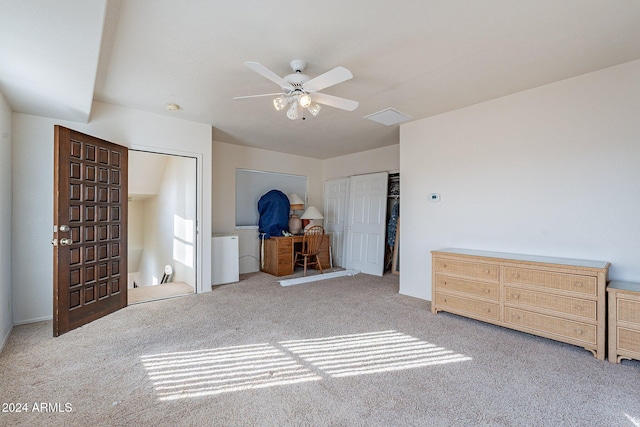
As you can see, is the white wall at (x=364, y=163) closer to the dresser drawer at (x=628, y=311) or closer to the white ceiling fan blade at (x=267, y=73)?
the white ceiling fan blade at (x=267, y=73)

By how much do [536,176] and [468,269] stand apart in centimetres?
121

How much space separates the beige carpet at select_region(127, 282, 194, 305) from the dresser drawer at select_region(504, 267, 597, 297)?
161 inches

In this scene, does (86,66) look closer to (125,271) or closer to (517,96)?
(125,271)

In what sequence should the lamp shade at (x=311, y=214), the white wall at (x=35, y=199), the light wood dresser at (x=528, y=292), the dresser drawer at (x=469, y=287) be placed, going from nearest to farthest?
the light wood dresser at (x=528, y=292)
the dresser drawer at (x=469, y=287)
the white wall at (x=35, y=199)
the lamp shade at (x=311, y=214)

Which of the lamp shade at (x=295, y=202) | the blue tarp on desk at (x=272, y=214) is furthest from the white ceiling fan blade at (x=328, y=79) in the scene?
the lamp shade at (x=295, y=202)

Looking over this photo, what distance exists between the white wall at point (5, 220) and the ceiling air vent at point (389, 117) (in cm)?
382

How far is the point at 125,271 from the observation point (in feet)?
11.8

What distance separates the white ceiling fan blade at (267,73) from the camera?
204 cm

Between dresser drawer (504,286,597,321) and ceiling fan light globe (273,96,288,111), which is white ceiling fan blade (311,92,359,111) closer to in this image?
ceiling fan light globe (273,96,288,111)

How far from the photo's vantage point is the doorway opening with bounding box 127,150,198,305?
4.38 metres

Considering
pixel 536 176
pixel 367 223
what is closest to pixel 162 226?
pixel 367 223

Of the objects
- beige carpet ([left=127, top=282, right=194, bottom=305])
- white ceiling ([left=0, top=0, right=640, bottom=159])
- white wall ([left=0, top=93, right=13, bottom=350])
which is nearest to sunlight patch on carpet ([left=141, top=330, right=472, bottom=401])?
white wall ([left=0, top=93, right=13, bottom=350])

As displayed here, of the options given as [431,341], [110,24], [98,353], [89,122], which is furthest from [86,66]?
[431,341]

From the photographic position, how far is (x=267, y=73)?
2.18m
